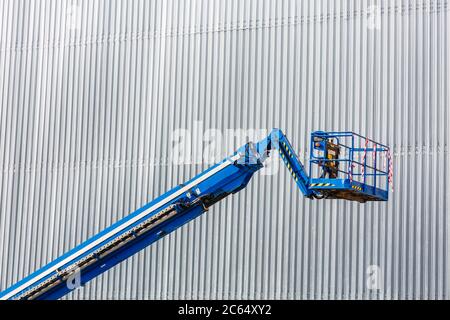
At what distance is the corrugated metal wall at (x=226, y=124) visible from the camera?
22.2 m

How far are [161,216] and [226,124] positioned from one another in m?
5.94

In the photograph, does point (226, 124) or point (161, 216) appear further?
point (226, 124)

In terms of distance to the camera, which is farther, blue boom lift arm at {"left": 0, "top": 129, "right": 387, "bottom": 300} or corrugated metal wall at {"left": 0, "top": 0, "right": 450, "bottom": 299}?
corrugated metal wall at {"left": 0, "top": 0, "right": 450, "bottom": 299}

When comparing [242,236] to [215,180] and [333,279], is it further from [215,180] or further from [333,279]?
[215,180]

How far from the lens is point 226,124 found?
2412cm

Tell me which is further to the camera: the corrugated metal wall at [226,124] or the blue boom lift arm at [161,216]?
the corrugated metal wall at [226,124]

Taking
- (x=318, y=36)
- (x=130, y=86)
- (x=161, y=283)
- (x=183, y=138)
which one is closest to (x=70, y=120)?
(x=130, y=86)

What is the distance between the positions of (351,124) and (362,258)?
11.2 feet

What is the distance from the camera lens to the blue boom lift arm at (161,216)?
60.2ft

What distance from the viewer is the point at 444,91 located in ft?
72.3

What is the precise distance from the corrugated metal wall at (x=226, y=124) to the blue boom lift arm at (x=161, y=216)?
157 inches

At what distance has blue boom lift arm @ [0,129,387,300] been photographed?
60.2 ft

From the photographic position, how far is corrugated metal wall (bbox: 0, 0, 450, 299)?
22188 mm

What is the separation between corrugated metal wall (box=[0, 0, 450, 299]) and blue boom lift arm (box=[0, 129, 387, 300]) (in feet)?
13.1
